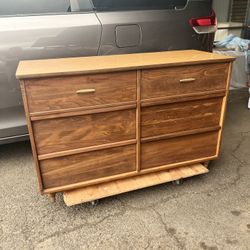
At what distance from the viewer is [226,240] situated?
1.44m

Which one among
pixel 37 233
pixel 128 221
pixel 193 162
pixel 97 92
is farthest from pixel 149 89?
pixel 37 233

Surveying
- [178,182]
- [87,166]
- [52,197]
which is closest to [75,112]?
[87,166]

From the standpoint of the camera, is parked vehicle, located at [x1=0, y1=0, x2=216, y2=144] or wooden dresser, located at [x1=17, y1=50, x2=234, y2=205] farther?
parked vehicle, located at [x1=0, y1=0, x2=216, y2=144]

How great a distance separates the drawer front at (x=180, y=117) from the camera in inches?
66.6

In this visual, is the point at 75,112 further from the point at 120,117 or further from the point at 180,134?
the point at 180,134

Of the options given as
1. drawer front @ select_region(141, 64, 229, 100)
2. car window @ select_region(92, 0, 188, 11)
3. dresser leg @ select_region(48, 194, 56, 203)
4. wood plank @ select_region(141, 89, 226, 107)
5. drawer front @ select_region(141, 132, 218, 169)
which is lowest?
dresser leg @ select_region(48, 194, 56, 203)

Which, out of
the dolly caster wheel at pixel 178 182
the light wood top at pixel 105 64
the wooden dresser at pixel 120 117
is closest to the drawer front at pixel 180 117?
the wooden dresser at pixel 120 117

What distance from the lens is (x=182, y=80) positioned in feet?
5.43

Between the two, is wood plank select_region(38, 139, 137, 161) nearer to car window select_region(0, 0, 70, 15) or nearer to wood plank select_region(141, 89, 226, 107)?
wood plank select_region(141, 89, 226, 107)

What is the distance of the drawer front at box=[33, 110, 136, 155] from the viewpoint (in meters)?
1.50

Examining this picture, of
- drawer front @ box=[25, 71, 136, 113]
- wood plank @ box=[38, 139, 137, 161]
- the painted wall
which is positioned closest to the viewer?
drawer front @ box=[25, 71, 136, 113]

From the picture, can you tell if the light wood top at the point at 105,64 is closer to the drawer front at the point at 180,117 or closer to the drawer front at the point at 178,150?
the drawer front at the point at 180,117

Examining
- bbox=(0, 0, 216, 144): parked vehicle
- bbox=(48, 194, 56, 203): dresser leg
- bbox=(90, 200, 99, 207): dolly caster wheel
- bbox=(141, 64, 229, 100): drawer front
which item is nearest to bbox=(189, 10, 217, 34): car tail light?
bbox=(0, 0, 216, 144): parked vehicle

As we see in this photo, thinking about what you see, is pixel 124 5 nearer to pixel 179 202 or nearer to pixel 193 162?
pixel 193 162
